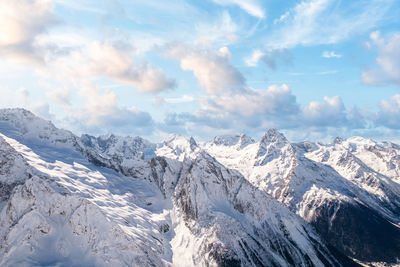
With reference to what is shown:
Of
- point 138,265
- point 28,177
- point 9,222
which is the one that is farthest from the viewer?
point 28,177

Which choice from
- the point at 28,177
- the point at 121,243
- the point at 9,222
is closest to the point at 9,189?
the point at 28,177

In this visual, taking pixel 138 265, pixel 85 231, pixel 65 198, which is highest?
pixel 65 198

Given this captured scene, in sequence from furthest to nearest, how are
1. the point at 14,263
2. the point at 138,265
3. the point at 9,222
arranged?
the point at 138,265 < the point at 9,222 < the point at 14,263

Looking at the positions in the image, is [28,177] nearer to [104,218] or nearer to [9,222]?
[9,222]

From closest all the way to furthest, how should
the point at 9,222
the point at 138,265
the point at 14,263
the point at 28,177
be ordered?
the point at 14,263
the point at 9,222
the point at 138,265
the point at 28,177

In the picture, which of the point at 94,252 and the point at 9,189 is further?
the point at 9,189

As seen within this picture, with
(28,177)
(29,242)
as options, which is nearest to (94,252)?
(29,242)

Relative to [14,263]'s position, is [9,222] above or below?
above

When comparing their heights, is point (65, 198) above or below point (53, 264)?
above

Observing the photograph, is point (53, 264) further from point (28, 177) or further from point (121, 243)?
point (28, 177)
